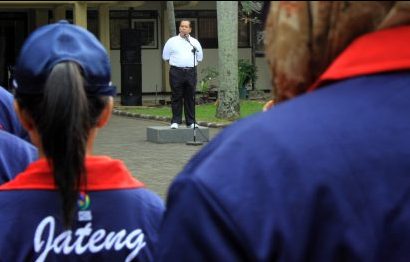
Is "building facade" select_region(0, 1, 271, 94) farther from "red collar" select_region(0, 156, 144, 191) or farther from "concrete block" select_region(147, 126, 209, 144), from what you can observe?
"red collar" select_region(0, 156, 144, 191)

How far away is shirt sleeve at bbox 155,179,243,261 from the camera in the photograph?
3.60ft

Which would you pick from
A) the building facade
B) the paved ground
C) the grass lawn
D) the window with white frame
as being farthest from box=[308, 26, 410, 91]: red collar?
the window with white frame

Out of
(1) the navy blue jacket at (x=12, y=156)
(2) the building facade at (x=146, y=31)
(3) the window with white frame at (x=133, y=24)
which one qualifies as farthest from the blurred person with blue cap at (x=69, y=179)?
(3) the window with white frame at (x=133, y=24)

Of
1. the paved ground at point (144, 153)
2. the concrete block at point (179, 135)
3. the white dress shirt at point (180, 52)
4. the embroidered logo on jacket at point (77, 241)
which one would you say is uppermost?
the white dress shirt at point (180, 52)

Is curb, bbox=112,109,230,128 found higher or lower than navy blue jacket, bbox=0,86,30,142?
lower

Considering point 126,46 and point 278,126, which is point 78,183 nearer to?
point 278,126

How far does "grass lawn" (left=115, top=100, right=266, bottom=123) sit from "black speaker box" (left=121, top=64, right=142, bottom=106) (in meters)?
0.42

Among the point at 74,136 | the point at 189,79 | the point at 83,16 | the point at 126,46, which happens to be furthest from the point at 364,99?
the point at 126,46

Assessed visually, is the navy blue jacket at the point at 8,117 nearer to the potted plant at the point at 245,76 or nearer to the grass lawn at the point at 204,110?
the grass lawn at the point at 204,110

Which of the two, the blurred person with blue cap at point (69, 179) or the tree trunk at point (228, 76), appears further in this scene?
the tree trunk at point (228, 76)

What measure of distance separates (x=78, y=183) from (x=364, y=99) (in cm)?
100

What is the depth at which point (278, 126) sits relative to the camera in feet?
3.68

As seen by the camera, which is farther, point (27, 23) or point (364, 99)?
point (27, 23)

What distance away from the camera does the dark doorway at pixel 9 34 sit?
2756 centimetres
